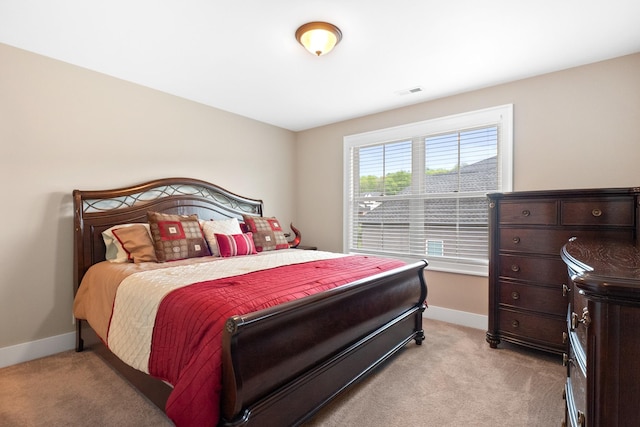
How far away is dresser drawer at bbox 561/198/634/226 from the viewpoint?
2080 mm

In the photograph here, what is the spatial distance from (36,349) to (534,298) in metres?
3.98

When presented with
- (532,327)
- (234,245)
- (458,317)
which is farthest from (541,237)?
(234,245)

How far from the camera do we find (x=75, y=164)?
8.97 feet

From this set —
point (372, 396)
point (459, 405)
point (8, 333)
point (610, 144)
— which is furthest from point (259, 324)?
point (610, 144)

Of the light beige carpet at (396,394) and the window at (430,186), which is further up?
the window at (430,186)

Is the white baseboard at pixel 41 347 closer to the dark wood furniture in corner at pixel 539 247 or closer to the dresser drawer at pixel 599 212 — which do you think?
the dark wood furniture in corner at pixel 539 247

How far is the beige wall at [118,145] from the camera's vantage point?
2449 mm

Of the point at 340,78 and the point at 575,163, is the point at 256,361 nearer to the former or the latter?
the point at 340,78

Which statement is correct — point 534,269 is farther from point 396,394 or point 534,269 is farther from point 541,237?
point 396,394

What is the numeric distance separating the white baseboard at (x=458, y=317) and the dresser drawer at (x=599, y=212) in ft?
4.37

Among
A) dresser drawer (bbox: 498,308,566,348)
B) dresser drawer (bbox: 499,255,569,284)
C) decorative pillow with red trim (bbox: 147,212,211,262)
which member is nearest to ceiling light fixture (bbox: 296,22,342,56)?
decorative pillow with red trim (bbox: 147,212,211,262)

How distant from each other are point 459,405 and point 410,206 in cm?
225

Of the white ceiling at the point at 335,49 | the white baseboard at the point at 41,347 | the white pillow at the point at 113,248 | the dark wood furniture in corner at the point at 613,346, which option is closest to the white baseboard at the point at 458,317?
the white baseboard at the point at 41,347

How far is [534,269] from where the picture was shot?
2467 mm
